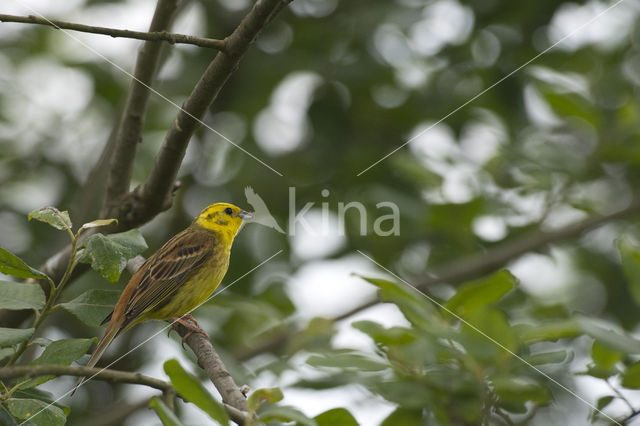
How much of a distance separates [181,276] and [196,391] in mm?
2199

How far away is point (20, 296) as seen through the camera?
2.80 meters

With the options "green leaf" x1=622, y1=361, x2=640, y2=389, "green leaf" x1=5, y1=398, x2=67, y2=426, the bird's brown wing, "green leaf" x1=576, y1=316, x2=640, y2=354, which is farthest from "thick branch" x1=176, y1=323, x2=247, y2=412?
"green leaf" x1=622, y1=361, x2=640, y2=389

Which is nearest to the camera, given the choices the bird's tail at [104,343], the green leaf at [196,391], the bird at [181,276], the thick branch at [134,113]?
the green leaf at [196,391]

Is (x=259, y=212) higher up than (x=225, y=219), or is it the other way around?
(x=225, y=219)

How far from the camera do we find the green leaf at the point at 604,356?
3.02 metres

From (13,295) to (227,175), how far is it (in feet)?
14.4

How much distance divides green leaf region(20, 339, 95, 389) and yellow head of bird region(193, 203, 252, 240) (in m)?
2.05

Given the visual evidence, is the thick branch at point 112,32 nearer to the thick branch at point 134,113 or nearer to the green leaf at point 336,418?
the thick branch at point 134,113

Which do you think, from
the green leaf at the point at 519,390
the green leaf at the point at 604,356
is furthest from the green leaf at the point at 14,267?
the green leaf at the point at 604,356

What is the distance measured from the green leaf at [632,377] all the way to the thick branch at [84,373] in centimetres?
179

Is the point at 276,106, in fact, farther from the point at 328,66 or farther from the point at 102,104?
the point at 102,104

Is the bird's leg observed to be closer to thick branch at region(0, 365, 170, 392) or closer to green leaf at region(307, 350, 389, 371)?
green leaf at region(307, 350, 389, 371)

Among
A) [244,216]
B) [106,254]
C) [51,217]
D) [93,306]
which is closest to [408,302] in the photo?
[106,254]

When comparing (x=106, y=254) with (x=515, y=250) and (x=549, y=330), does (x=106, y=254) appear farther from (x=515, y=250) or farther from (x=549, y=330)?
(x=515, y=250)
